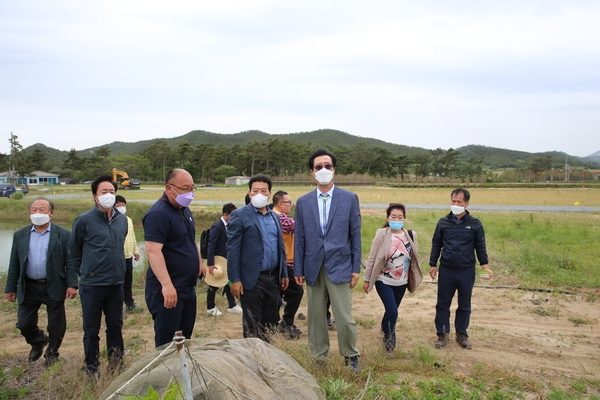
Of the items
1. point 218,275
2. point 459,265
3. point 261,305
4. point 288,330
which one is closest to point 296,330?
point 288,330

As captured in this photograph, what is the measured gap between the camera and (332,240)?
3.76m

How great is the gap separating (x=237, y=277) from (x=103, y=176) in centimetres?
166

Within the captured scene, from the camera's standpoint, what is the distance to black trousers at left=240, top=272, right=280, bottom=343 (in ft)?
13.3

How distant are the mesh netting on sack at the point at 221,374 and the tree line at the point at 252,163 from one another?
65923 millimetres

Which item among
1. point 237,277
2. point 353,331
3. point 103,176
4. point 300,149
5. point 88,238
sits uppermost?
point 300,149

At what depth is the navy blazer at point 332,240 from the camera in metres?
3.71

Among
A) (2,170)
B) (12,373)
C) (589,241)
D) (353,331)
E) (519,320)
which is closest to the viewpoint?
(353,331)

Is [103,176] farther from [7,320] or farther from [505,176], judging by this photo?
[505,176]

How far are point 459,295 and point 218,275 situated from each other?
320 centimetres

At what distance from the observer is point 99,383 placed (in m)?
3.39

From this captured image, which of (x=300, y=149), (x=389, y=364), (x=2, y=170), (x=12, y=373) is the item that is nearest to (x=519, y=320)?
(x=389, y=364)

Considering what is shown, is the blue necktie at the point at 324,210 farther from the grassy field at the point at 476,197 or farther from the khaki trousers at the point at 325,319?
the grassy field at the point at 476,197

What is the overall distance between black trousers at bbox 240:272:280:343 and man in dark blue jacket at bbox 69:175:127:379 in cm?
120

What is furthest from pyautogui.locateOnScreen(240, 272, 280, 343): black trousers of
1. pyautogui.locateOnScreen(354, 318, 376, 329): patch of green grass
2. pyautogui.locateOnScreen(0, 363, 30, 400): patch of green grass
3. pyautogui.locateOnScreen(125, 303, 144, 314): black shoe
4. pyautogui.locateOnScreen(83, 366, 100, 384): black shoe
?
pyautogui.locateOnScreen(125, 303, 144, 314): black shoe
